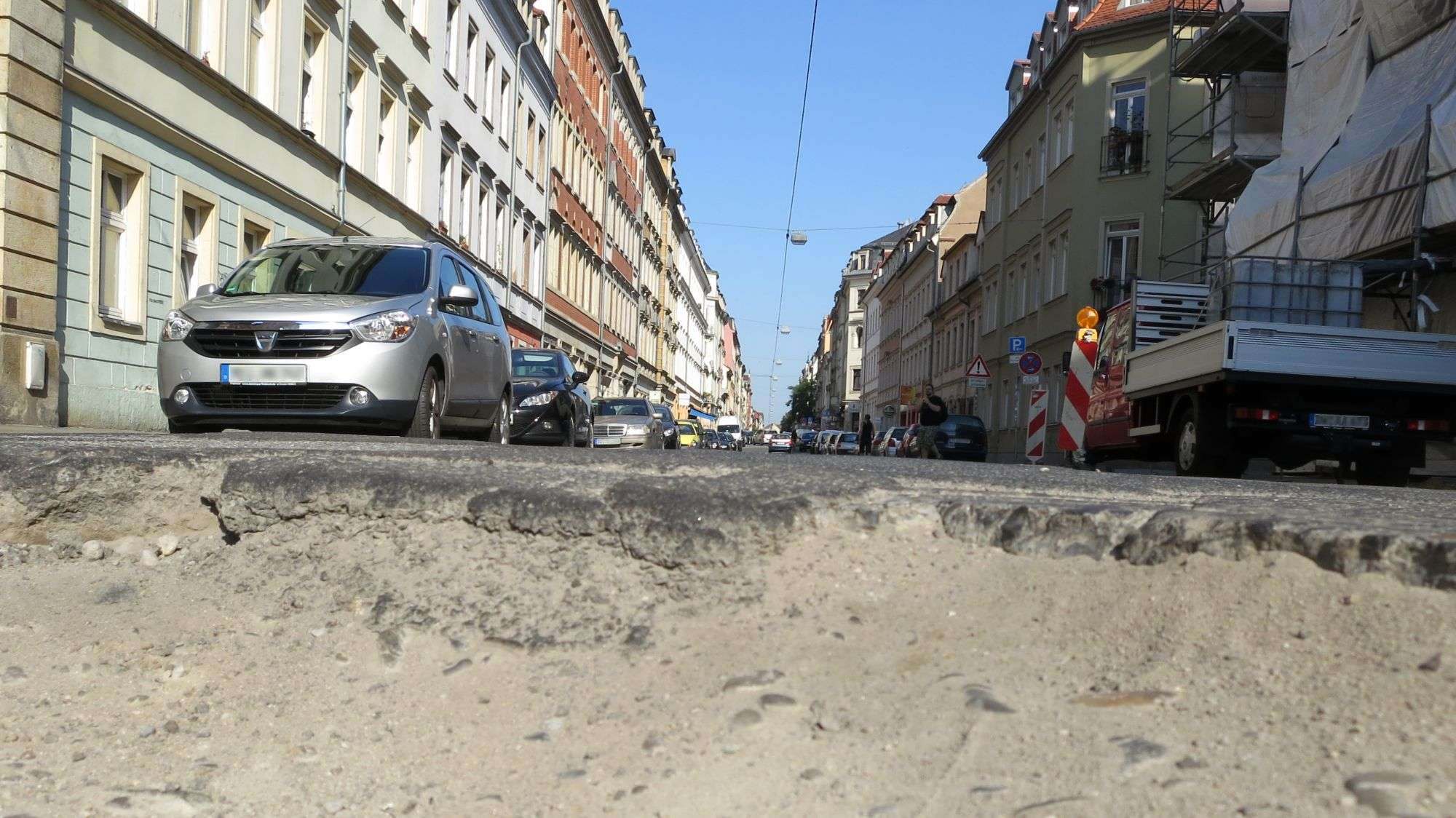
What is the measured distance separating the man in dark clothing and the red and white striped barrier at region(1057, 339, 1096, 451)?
6135mm

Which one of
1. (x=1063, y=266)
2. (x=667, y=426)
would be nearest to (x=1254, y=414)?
(x=667, y=426)

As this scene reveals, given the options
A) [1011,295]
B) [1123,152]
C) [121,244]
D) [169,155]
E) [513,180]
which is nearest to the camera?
[121,244]

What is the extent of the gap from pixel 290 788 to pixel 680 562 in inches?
43.9

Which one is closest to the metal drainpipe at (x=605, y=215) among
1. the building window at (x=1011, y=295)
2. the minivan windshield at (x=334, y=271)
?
the building window at (x=1011, y=295)

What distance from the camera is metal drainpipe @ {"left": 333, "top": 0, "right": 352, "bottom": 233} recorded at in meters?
20.5

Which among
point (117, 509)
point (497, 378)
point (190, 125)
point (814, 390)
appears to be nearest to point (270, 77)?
point (190, 125)

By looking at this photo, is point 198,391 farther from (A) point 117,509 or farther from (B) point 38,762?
(B) point 38,762

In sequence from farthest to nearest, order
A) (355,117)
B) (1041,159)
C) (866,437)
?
(866,437), (1041,159), (355,117)

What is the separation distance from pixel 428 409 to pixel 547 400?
639 centimetres

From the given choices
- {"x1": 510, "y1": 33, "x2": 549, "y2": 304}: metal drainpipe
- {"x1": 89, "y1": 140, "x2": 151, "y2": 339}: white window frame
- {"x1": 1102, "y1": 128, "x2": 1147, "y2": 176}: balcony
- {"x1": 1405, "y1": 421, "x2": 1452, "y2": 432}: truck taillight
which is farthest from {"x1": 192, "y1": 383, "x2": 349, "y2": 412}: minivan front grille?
{"x1": 1102, "y1": 128, "x2": 1147, "y2": 176}: balcony

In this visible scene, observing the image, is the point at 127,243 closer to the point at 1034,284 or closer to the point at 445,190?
the point at 445,190

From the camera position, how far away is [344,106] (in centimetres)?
2062

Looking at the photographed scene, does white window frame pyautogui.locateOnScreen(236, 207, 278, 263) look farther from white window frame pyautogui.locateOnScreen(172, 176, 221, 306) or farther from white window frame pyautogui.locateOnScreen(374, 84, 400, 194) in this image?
white window frame pyautogui.locateOnScreen(374, 84, 400, 194)

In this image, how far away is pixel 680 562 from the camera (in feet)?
10.6
